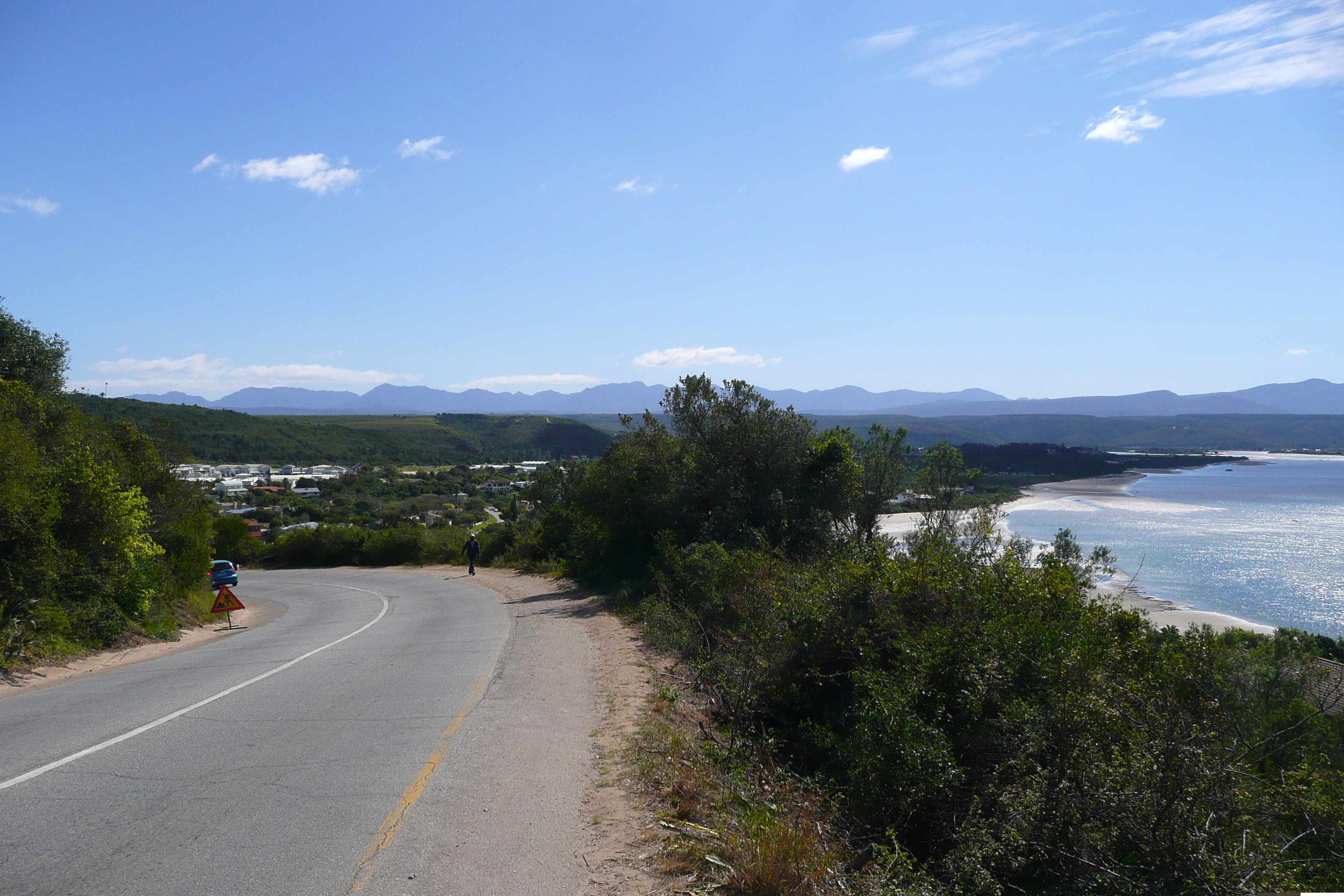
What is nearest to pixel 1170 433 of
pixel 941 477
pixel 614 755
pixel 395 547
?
pixel 941 477

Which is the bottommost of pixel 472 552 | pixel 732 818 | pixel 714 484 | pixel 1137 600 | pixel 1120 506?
pixel 1137 600

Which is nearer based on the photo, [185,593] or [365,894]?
[365,894]

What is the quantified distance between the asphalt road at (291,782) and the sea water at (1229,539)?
16197mm

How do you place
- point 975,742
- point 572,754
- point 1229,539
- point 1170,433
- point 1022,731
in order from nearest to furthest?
point 1022,731 → point 975,742 → point 572,754 → point 1229,539 → point 1170,433

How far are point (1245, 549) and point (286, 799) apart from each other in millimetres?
58441

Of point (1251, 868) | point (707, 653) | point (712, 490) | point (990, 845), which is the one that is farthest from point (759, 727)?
point (712, 490)

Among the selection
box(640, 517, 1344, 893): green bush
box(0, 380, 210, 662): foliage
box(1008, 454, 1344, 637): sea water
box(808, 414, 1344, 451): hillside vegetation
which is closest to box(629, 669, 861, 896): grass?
box(640, 517, 1344, 893): green bush

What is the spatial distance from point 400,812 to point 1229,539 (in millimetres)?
61768

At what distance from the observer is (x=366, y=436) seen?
4973 inches

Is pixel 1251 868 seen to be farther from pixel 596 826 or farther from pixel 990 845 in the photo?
pixel 596 826

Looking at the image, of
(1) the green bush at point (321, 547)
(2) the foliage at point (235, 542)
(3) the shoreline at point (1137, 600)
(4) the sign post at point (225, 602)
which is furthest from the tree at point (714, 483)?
(2) the foliage at point (235, 542)

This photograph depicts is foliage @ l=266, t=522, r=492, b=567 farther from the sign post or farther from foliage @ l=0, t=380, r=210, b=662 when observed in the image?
foliage @ l=0, t=380, r=210, b=662

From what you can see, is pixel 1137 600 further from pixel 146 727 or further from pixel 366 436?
pixel 366 436

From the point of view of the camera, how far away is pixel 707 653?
11344mm
